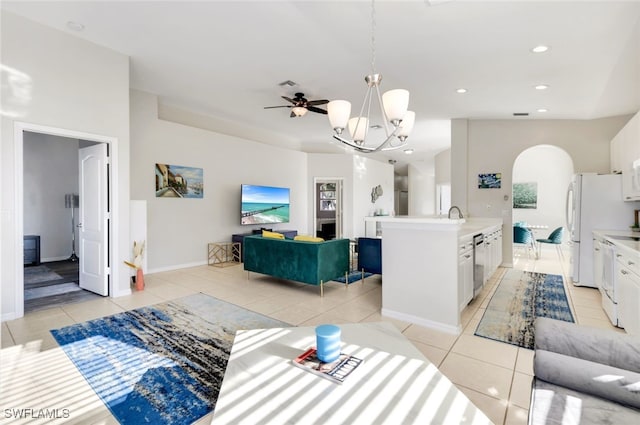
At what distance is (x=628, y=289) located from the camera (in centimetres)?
264

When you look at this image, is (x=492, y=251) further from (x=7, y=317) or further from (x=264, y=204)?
(x=7, y=317)

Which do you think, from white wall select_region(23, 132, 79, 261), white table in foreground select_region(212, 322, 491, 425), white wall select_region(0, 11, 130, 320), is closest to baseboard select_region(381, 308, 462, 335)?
white table in foreground select_region(212, 322, 491, 425)

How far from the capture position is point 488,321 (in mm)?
3170

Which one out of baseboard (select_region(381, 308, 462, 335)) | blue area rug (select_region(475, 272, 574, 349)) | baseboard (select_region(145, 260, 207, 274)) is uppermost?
baseboard (select_region(145, 260, 207, 274))

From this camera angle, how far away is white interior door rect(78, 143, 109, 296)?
3.96 meters

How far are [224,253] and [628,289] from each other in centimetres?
605

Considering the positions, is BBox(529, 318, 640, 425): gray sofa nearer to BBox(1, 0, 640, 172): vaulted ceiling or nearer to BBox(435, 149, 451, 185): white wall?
BBox(1, 0, 640, 172): vaulted ceiling

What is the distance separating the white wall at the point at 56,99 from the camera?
3115 mm

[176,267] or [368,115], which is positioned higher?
[368,115]

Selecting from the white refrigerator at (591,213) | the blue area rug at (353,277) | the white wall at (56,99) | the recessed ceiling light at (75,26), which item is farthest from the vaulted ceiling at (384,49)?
the blue area rug at (353,277)

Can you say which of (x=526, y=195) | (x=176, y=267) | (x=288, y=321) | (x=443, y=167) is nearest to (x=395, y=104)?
(x=288, y=321)

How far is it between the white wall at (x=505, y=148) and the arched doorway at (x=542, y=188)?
7.83 ft

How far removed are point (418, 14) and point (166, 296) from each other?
4.35 m

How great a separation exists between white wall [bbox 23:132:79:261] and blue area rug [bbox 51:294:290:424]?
15.9 ft
